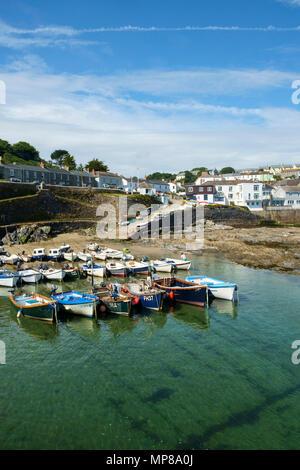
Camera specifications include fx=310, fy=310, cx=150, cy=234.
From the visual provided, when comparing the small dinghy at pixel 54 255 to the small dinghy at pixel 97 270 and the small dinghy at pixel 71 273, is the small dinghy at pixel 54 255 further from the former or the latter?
the small dinghy at pixel 97 270

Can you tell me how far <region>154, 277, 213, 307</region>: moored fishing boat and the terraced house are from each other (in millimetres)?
53370

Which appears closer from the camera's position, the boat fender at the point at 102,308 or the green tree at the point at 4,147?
the boat fender at the point at 102,308

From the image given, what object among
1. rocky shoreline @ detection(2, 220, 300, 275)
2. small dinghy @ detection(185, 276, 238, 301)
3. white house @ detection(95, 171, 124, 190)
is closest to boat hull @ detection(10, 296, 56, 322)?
small dinghy @ detection(185, 276, 238, 301)

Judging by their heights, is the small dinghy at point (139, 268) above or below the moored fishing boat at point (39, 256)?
below

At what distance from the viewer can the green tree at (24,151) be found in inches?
4709

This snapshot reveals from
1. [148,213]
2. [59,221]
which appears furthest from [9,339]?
[148,213]

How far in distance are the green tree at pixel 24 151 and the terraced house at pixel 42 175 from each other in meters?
43.3

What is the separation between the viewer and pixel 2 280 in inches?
1325

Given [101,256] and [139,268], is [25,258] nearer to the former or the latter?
[101,256]

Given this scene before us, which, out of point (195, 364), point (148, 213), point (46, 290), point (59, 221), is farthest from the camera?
point (148, 213)

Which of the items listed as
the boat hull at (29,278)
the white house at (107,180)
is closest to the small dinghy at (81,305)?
the boat hull at (29,278)
